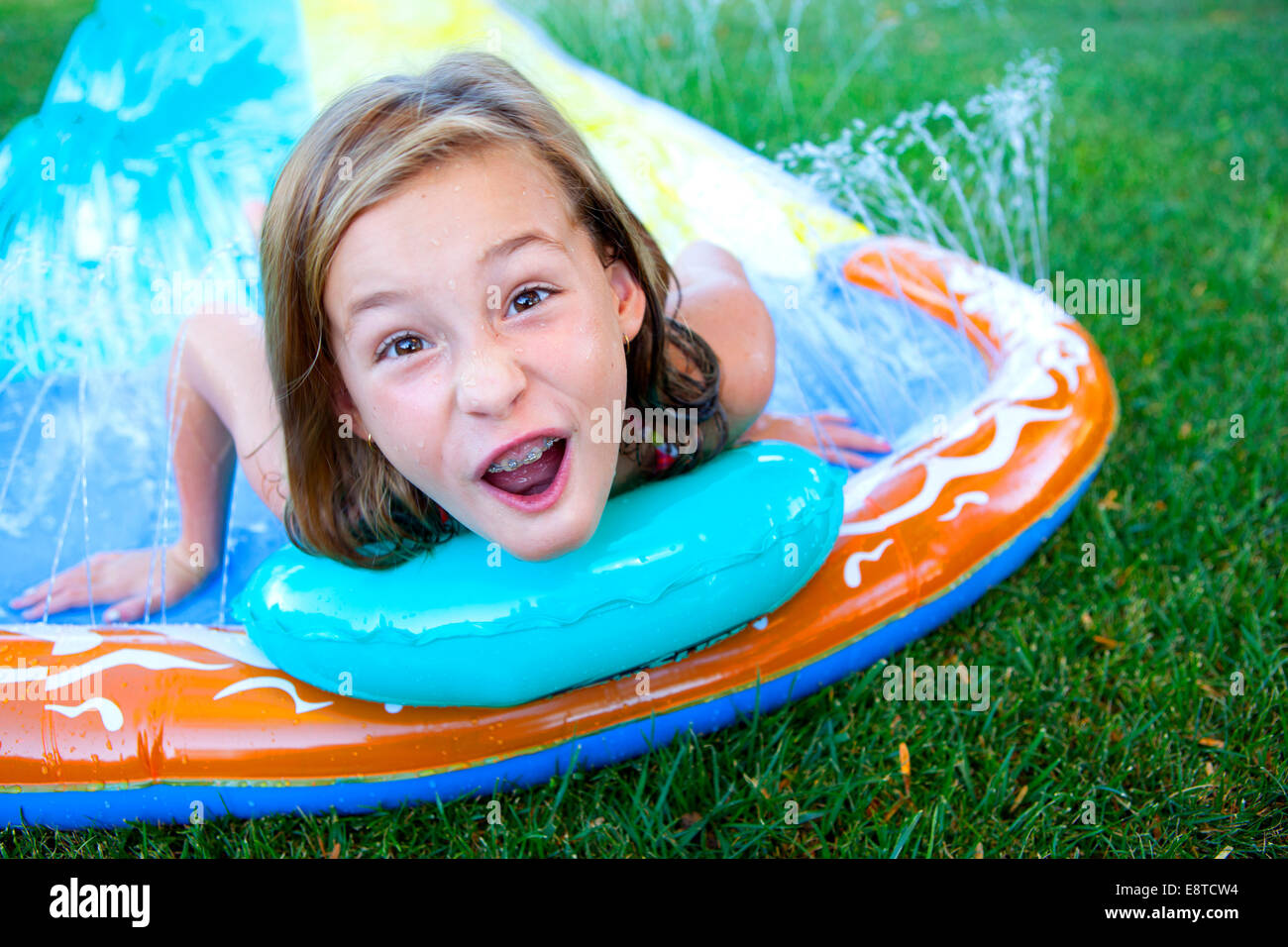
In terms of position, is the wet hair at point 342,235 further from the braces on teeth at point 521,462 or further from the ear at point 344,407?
the braces on teeth at point 521,462

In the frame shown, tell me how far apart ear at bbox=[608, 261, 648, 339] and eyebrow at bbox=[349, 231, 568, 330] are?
260mm

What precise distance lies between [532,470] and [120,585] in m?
1.47

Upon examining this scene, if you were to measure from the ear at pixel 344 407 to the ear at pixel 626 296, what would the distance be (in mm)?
544

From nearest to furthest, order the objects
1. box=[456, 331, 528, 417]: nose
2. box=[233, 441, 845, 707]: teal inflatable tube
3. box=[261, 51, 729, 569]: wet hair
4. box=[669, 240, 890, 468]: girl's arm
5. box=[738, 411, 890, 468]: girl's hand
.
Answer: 1. box=[456, 331, 528, 417]: nose
2. box=[261, 51, 729, 569]: wet hair
3. box=[233, 441, 845, 707]: teal inflatable tube
4. box=[669, 240, 890, 468]: girl's arm
5. box=[738, 411, 890, 468]: girl's hand

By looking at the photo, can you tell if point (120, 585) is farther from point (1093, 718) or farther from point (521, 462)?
point (1093, 718)

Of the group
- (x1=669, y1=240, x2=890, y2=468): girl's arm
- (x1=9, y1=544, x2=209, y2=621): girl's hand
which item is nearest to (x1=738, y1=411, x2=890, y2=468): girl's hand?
(x1=669, y1=240, x2=890, y2=468): girl's arm

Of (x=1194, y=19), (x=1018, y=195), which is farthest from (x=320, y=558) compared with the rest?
(x=1194, y=19)

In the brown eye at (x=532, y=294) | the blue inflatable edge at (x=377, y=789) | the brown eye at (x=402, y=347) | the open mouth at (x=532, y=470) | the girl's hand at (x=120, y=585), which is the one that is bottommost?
the blue inflatable edge at (x=377, y=789)

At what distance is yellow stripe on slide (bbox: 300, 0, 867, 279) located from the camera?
345 cm

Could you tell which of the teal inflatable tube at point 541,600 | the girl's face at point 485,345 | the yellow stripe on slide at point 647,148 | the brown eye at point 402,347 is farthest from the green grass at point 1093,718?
the yellow stripe on slide at point 647,148

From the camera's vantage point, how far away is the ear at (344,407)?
6.93 feet

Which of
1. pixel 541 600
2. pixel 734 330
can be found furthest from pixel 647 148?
pixel 541 600

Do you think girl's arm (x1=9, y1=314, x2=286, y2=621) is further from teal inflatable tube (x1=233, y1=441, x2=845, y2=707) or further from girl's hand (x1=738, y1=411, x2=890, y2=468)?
girl's hand (x1=738, y1=411, x2=890, y2=468)
